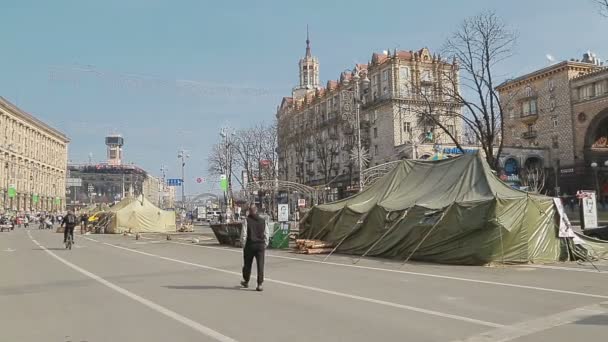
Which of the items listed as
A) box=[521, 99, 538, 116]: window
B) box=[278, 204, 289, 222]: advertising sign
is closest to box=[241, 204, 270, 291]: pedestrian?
box=[278, 204, 289, 222]: advertising sign

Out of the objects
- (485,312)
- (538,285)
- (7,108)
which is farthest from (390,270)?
(7,108)

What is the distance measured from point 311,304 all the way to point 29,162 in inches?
5427

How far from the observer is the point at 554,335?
273 inches

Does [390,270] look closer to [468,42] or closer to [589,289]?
[589,289]

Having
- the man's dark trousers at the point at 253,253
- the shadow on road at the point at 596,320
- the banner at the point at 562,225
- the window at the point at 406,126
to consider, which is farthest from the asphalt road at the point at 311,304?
the window at the point at 406,126

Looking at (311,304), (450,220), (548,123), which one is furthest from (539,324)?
(548,123)

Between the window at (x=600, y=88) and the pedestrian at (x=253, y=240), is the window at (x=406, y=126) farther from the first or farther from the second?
the pedestrian at (x=253, y=240)

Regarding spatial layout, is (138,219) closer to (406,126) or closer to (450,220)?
(450,220)

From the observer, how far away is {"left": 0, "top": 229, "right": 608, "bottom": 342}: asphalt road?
716 centimetres

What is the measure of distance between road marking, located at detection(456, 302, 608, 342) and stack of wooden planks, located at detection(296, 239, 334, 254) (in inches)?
497

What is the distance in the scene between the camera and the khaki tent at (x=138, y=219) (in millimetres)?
45969

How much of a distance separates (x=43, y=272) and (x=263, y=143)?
194 ft

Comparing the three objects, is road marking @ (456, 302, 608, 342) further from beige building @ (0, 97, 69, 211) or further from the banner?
beige building @ (0, 97, 69, 211)

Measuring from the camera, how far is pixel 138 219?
46.9 m
